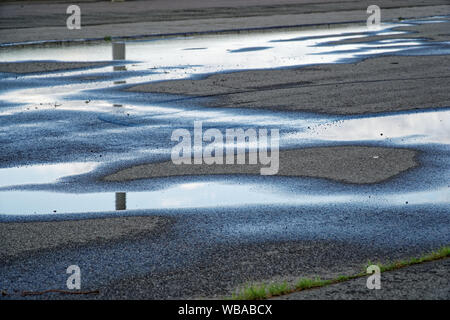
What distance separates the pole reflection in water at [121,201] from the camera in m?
9.00

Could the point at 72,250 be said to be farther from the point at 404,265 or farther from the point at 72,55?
the point at 72,55

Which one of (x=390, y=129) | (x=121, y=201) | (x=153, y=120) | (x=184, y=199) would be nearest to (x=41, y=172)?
(x=121, y=201)

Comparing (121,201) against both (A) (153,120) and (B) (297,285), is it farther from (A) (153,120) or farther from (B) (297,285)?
(A) (153,120)

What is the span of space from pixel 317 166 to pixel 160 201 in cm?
222

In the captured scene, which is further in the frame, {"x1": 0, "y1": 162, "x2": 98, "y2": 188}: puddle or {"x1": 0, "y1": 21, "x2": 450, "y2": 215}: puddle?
{"x1": 0, "y1": 162, "x2": 98, "y2": 188}: puddle

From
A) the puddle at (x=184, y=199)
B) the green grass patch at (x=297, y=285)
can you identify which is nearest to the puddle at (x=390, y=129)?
the puddle at (x=184, y=199)

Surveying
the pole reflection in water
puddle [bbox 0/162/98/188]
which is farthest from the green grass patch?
puddle [bbox 0/162/98/188]

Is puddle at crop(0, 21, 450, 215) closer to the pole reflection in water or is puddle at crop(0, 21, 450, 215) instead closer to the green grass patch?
the pole reflection in water

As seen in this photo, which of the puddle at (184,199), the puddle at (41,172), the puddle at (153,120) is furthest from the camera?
the puddle at (41,172)

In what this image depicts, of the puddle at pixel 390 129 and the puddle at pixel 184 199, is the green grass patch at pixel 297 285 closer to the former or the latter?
the puddle at pixel 184 199

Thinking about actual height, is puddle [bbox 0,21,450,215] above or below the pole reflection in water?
above

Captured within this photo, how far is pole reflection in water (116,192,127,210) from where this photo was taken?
9.00 metres

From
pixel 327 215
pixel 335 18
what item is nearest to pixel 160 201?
pixel 327 215

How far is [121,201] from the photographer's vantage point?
9234 millimetres
